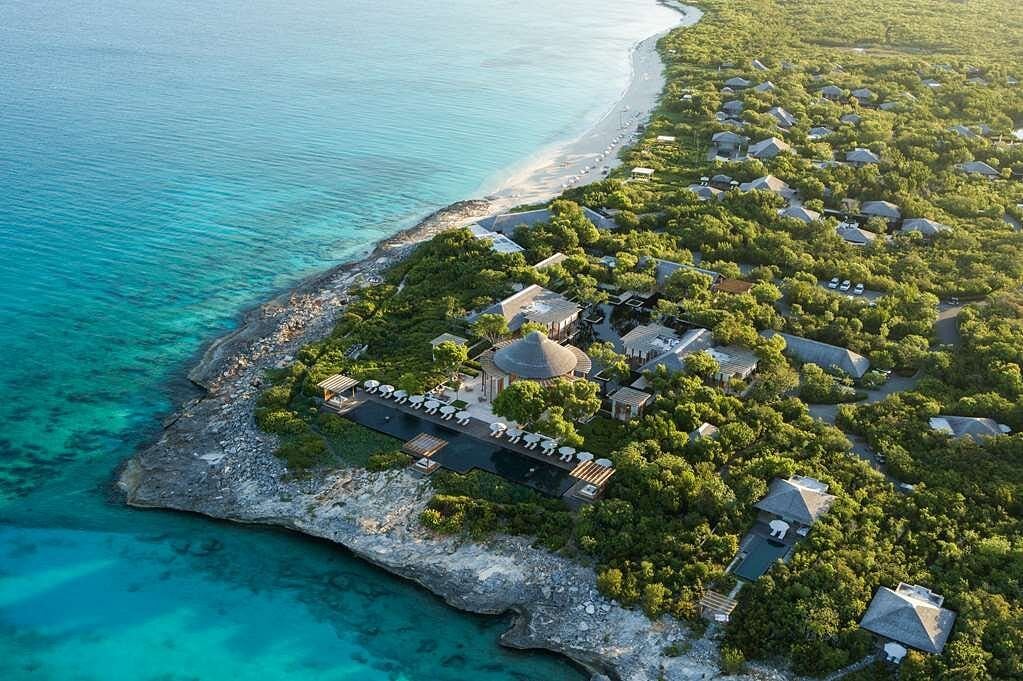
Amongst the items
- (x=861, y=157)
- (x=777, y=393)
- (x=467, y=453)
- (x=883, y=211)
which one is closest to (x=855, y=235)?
(x=883, y=211)

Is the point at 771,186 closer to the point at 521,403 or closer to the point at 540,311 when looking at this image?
the point at 540,311

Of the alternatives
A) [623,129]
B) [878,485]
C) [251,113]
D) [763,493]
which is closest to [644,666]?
[763,493]

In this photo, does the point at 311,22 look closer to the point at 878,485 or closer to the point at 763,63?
the point at 763,63

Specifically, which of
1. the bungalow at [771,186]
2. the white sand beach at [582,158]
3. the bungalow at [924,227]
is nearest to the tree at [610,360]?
the bungalow at [771,186]

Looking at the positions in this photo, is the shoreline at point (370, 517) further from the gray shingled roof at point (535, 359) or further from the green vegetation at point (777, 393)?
the gray shingled roof at point (535, 359)

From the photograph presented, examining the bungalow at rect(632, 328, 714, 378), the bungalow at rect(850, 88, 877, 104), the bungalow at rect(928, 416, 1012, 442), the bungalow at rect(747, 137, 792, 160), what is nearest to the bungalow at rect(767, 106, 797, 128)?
the bungalow at rect(747, 137, 792, 160)

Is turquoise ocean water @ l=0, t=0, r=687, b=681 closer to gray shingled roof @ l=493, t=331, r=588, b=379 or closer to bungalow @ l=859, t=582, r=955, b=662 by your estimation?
bungalow @ l=859, t=582, r=955, b=662

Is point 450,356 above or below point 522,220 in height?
below

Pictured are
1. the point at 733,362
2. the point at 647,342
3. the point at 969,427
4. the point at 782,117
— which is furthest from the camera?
the point at 782,117
